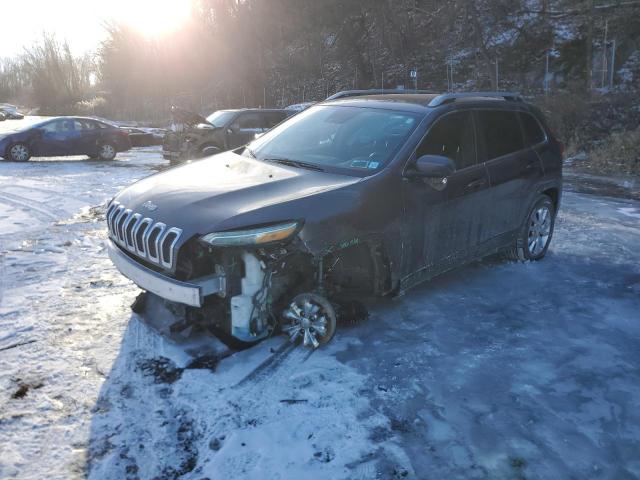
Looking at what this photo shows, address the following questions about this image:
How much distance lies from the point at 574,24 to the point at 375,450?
28042 millimetres

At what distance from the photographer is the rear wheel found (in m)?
16.7

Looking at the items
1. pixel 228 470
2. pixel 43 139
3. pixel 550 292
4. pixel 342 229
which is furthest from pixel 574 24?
pixel 228 470

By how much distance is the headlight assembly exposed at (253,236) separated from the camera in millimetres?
3281

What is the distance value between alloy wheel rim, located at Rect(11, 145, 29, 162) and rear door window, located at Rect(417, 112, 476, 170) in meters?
14.9

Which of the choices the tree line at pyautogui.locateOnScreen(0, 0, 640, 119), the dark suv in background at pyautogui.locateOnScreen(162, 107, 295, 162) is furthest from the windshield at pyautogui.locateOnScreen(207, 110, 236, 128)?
the tree line at pyautogui.locateOnScreen(0, 0, 640, 119)

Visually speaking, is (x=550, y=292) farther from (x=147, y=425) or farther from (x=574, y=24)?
(x=574, y=24)

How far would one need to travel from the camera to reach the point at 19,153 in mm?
15852

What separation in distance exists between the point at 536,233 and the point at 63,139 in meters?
14.7

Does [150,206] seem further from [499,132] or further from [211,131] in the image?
[211,131]

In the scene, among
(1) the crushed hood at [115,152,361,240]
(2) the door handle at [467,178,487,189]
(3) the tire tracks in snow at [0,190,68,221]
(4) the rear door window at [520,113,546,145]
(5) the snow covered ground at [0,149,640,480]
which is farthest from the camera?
(3) the tire tracks in snow at [0,190,68,221]

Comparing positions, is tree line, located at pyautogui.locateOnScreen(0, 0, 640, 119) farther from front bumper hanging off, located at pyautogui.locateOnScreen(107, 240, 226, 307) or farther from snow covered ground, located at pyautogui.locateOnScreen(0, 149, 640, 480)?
front bumper hanging off, located at pyautogui.locateOnScreen(107, 240, 226, 307)

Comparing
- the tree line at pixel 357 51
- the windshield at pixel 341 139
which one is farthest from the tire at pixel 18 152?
the tree line at pixel 357 51

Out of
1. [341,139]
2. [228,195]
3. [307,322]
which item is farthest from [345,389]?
[341,139]

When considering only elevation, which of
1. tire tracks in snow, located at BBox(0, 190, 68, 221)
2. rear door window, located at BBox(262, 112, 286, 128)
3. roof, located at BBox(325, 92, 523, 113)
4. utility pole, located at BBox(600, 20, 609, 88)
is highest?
utility pole, located at BBox(600, 20, 609, 88)
